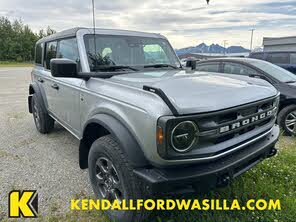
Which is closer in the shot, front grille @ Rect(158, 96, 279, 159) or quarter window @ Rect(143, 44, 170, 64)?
front grille @ Rect(158, 96, 279, 159)

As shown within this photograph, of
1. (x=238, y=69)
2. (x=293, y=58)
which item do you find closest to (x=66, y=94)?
(x=238, y=69)

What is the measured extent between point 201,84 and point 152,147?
889mm

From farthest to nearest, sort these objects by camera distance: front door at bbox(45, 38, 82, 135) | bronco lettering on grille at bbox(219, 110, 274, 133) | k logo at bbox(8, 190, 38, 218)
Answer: front door at bbox(45, 38, 82, 135) → k logo at bbox(8, 190, 38, 218) → bronco lettering on grille at bbox(219, 110, 274, 133)

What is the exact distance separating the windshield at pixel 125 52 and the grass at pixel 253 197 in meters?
1.69

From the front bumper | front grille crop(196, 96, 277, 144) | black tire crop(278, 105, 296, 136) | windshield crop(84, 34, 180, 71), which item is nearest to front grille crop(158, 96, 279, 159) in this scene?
front grille crop(196, 96, 277, 144)

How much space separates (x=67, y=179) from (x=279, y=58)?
8.34 metres

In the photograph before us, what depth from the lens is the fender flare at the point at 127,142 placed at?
185 cm

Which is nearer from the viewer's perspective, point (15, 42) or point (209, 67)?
point (209, 67)

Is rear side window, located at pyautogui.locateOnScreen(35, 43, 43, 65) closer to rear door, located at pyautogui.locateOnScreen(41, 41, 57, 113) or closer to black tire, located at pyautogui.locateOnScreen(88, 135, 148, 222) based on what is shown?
rear door, located at pyautogui.locateOnScreen(41, 41, 57, 113)

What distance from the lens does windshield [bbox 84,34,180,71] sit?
9.62 ft

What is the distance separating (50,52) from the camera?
425cm

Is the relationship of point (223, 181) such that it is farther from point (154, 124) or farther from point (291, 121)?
point (291, 121)

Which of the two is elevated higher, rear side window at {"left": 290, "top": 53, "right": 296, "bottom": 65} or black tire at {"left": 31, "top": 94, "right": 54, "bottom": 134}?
rear side window at {"left": 290, "top": 53, "right": 296, "bottom": 65}

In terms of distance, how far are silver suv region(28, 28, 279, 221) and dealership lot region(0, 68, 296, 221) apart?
1.72 ft
